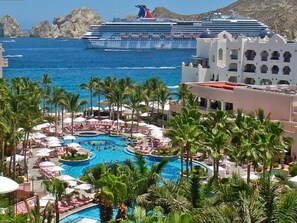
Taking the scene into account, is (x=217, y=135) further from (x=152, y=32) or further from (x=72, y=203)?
(x=152, y=32)

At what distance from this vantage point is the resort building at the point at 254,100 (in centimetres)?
3725

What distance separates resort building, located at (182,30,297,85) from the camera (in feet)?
177

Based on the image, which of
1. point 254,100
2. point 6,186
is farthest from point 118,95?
point 6,186

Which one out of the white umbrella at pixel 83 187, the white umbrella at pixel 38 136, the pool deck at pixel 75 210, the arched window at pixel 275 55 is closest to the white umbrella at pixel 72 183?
the white umbrella at pixel 83 187

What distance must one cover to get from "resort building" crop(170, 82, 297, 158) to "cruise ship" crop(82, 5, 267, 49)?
135475mm

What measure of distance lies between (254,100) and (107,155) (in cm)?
1134

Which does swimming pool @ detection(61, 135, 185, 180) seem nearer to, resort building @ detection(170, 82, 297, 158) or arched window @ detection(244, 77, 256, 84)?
resort building @ detection(170, 82, 297, 158)

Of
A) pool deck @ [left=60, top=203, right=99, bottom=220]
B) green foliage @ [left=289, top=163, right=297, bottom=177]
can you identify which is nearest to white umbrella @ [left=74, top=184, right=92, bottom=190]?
pool deck @ [left=60, top=203, right=99, bottom=220]

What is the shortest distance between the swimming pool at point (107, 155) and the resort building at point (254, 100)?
23.1 feet

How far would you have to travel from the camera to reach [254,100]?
40.3 m

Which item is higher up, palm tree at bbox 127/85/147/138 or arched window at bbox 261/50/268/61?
arched window at bbox 261/50/268/61

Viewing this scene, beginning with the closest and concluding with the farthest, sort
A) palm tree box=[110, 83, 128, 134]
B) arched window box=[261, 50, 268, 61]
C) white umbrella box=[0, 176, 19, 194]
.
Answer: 1. white umbrella box=[0, 176, 19, 194]
2. palm tree box=[110, 83, 128, 134]
3. arched window box=[261, 50, 268, 61]

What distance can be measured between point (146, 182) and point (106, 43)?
175 meters

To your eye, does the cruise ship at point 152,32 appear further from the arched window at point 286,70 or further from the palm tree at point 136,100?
Result: the palm tree at point 136,100
